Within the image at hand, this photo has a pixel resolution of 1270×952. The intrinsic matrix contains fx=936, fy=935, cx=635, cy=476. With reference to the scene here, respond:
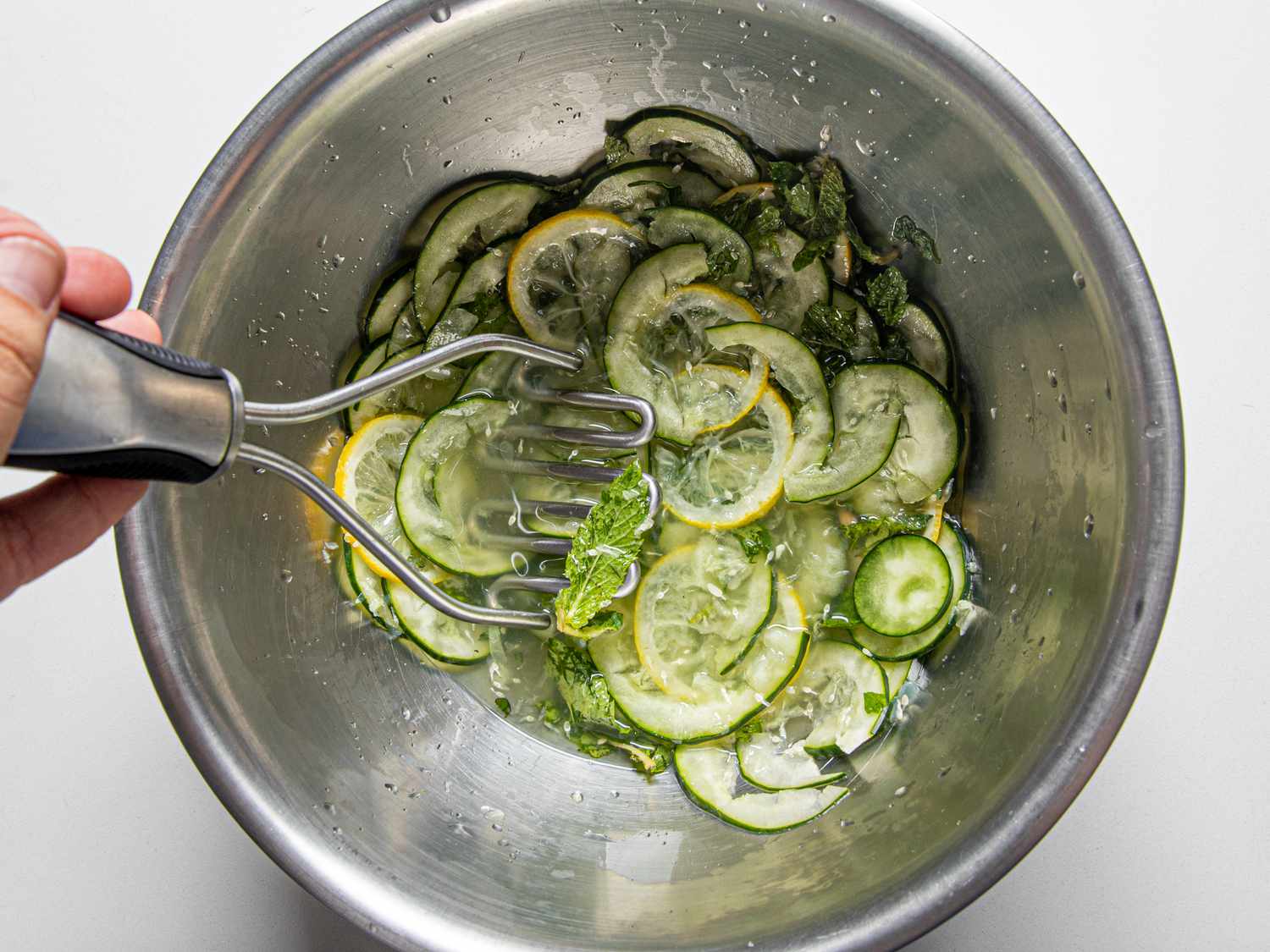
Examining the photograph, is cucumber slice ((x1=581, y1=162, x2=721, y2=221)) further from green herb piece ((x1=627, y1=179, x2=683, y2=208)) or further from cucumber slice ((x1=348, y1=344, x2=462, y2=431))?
cucumber slice ((x1=348, y1=344, x2=462, y2=431))

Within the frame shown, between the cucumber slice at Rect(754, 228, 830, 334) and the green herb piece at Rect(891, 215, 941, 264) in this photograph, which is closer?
the green herb piece at Rect(891, 215, 941, 264)

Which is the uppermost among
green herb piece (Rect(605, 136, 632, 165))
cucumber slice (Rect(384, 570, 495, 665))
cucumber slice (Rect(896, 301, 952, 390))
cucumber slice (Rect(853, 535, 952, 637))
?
green herb piece (Rect(605, 136, 632, 165))

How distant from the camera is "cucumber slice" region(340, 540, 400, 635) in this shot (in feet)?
4.66

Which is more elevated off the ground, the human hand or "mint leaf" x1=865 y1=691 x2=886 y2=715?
the human hand

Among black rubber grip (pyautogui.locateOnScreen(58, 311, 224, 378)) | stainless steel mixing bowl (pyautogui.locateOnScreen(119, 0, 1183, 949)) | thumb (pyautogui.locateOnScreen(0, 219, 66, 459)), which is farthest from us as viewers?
stainless steel mixing bowl (pyautogui.locateOnScreen(119, 0, 1183, 949))

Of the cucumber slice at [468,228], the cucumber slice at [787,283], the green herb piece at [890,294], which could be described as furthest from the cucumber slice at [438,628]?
the green herb piece at [890,294]

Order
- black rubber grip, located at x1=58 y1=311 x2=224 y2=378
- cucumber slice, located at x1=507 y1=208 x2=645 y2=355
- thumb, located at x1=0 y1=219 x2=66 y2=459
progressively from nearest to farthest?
1. thumb, located at x1=0 y1=219 x2=66 y2=459
2. black rubber grip, located at x1=58 y1=311 x2=224 y2=378
3. cucumber slice, located at x1=507 y1=208 x2=645 y2=355

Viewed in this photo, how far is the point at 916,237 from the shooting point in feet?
4.51

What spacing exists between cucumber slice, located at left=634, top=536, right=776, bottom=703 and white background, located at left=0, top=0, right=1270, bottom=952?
0.54 m

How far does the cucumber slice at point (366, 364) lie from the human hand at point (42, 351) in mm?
361

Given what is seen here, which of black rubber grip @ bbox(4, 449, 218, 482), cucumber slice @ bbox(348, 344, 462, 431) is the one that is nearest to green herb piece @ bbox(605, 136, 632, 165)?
cucumber slice @ bbox(348, 344, 462, 431)

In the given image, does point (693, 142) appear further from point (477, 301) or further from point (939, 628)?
point (939, 628)

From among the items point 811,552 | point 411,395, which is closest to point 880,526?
point 811,552

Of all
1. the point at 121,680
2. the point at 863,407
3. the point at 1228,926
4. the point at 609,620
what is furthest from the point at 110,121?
the point at 1228,926
